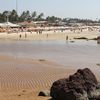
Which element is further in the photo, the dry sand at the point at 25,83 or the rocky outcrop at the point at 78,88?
the dry sand at the point at 25,83

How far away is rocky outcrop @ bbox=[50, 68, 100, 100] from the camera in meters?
9.43

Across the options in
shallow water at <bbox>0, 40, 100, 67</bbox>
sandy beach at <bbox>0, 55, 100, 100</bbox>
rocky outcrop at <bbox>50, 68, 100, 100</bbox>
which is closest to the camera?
rocky outcrop at <bbox>50, 68, 100, 100</bbox>

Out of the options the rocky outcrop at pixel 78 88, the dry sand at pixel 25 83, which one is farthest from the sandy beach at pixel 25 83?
the rocky outcrop at pixel 78 88

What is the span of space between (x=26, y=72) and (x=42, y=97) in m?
8.41

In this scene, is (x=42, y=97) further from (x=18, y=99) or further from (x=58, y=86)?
(x=58, y=86)

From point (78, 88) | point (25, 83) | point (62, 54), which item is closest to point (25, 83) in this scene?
point (25, 83)

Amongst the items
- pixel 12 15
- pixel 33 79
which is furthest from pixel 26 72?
pixel 12 15

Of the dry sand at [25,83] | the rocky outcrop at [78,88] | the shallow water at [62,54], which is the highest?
the rocky outcrop at [78,88]

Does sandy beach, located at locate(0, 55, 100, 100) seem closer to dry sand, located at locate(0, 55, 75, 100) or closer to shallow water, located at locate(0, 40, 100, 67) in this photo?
dry sand, located at locate(0, 55, 75, 100)

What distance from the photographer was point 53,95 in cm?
1023

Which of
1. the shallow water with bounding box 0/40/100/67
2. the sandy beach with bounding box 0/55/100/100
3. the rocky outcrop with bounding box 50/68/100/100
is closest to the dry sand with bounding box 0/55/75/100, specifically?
the sandy beach with bounding box 0/55/100/100

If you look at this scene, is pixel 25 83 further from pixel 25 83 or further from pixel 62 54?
pixel 62 54

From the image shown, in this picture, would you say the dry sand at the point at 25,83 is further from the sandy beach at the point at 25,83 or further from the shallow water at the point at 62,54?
the shallow water at the point at 62,54

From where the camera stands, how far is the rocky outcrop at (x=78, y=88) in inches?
371
